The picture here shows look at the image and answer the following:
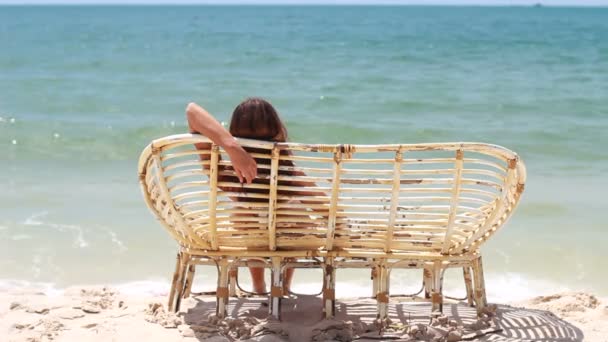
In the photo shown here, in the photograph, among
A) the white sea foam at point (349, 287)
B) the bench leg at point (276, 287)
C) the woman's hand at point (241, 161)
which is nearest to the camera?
the woman's hand at point (241, 161)

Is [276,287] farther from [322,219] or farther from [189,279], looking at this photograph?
[189,279]

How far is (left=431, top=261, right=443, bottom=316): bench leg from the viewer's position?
3184 mm

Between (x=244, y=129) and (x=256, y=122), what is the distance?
59 millimetres

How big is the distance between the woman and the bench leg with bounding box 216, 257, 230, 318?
299 millimetres

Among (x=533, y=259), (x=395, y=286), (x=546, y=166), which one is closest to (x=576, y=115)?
(x=546, y=166)

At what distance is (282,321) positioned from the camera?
128 inches

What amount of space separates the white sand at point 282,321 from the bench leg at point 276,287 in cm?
5

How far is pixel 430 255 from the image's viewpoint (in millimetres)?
3176

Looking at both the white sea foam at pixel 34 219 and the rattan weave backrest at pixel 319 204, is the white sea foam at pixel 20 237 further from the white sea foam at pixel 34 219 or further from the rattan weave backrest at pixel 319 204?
the rattan weave backrest at pixel 319 204

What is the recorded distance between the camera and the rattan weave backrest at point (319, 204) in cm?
287

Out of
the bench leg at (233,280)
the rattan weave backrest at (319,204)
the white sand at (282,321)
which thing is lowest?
the white sand at (282,321)

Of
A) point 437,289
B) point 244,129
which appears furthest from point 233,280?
point 437,289

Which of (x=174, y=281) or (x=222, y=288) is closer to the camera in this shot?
(x=222, y=288)

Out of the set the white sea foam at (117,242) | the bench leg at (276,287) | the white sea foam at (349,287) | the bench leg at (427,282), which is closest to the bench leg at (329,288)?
the bench leg at (276,287)
